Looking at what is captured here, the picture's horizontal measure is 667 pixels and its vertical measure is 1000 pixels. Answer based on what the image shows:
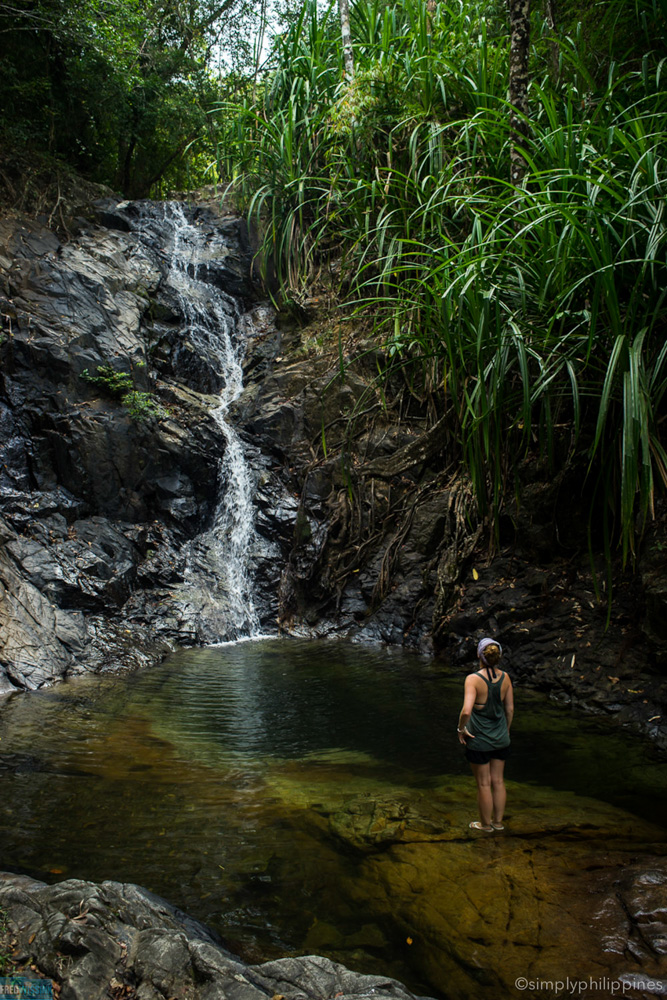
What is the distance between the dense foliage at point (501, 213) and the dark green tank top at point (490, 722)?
4.54 ft

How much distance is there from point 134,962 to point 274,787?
1.78 m

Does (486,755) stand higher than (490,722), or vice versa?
(490,722)

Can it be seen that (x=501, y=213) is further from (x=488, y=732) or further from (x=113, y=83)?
(x=113, y=83)

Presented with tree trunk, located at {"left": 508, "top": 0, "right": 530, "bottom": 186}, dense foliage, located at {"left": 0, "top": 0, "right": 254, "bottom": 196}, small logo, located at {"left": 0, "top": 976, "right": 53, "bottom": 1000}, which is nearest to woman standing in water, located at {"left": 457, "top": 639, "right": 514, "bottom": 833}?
small logo, located at {"left": 0, "top": 976, "right": 53, "bottom": 1000}

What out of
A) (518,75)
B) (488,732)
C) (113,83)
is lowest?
(488,732)

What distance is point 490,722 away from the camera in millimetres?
2891

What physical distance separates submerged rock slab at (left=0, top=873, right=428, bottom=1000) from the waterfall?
5.78 metres

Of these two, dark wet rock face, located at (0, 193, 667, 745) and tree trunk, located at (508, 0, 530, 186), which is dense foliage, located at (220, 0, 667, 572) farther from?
dark wet rock face, located at (0, 193, 667, 745)

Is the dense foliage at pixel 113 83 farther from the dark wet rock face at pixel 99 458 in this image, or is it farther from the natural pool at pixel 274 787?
the natural pool at pixel 274 787

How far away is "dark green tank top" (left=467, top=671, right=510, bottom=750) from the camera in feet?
9.36

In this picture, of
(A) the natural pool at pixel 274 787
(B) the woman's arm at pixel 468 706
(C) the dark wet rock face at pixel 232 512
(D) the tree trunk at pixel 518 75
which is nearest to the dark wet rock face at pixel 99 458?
(C) the dark wet rock face at pixel 232 512

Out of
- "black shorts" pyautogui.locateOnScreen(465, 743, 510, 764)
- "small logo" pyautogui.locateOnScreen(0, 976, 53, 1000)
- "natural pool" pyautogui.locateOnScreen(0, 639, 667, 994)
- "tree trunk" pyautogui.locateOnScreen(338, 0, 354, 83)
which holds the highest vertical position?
A: "tree trunk" pyautogui.locateOnScreen(338, 0, 354, 83)

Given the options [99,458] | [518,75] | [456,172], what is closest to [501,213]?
[518,75]

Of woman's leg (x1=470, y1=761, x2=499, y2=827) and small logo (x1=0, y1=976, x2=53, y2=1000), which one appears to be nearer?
small logo (x1=0, y1=976, x2=53, y2=1000)
